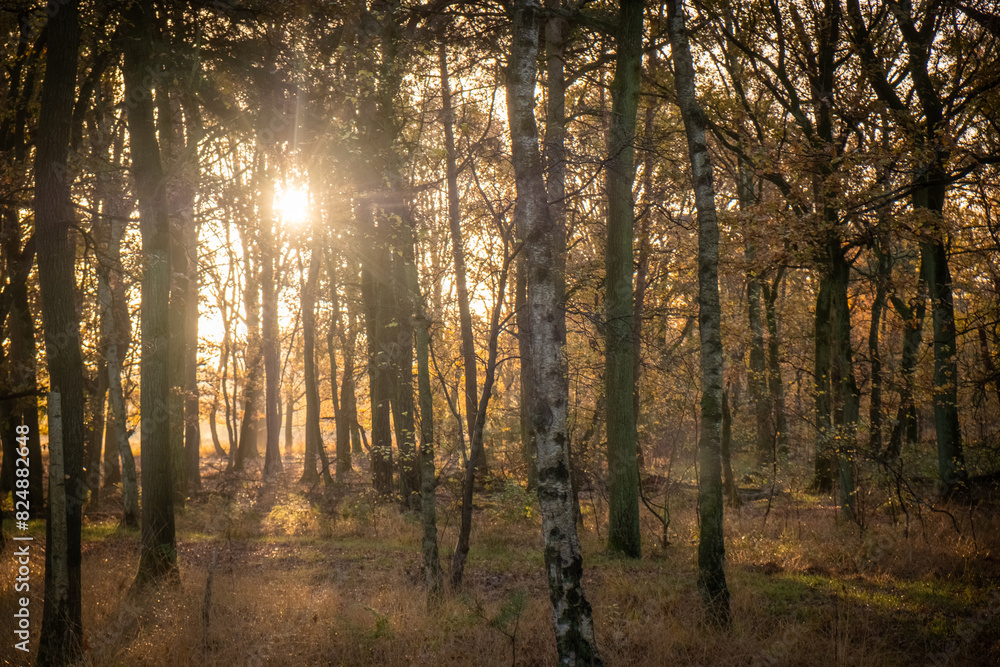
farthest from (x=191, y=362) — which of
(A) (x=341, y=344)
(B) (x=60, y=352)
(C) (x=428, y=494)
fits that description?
(B) (x=60, y=352)

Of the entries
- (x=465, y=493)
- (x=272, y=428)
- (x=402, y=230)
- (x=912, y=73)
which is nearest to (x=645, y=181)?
(x=912, y=73)

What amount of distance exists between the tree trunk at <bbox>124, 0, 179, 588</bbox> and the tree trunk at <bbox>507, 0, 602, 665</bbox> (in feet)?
18.5

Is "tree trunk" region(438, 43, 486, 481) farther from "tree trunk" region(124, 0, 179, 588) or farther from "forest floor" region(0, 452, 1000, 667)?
"tree trunk" region(124, 0, 179, 588)

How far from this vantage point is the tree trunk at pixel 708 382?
720cm

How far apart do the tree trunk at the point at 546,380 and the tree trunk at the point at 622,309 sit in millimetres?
4334

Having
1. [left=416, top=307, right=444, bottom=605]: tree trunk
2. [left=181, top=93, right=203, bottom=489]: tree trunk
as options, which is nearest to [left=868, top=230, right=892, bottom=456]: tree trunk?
[left=416, top=307, right=444, bottom=605]: tree trunk

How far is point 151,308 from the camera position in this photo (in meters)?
8.61

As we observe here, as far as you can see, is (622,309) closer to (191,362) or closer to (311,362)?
(311,362)

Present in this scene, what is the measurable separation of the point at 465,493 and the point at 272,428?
14730 mm

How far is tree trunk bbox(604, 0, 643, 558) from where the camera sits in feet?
34.2

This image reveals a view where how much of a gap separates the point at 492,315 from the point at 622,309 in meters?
2.34

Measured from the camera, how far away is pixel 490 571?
391 inches

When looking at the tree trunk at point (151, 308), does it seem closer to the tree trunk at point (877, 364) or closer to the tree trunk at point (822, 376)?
the tree trunk at point (822, 376)

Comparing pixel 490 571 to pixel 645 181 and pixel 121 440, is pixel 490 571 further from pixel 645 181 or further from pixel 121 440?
pixel 645 181
